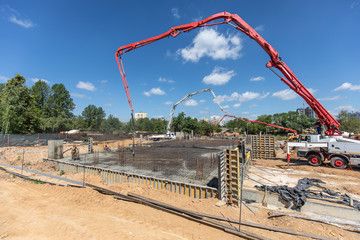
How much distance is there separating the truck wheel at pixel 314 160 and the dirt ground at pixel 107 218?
5.38 meters

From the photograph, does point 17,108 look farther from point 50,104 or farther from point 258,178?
point 258,178

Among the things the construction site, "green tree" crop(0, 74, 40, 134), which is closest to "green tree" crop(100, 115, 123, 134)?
"green tree" crop(0, 74, 40, 134)

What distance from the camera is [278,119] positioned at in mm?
68312

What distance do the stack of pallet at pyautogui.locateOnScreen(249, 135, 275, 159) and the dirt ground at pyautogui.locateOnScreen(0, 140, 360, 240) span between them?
9024mm

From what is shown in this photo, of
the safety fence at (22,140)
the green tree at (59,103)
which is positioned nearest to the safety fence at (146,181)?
the safety fence at (22,140)

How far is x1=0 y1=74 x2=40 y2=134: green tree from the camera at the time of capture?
86.5 ft

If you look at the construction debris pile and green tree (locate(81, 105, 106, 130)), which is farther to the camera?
green tree (locate(81, 105, 106, 130))

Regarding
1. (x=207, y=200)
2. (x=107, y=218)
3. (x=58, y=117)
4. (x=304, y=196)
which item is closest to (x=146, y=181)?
(x=107, y=218)

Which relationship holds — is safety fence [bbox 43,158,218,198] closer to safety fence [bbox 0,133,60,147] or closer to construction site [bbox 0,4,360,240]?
construction site [bbox 0,4,360,240]

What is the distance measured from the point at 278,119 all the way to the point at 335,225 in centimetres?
7155

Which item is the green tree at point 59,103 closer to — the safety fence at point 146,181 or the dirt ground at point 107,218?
the safety fence at point 146,181

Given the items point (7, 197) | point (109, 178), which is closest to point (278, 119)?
point (109, 178)

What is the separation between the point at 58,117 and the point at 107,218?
A: 156 feet

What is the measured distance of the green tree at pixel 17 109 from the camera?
86.5ft
